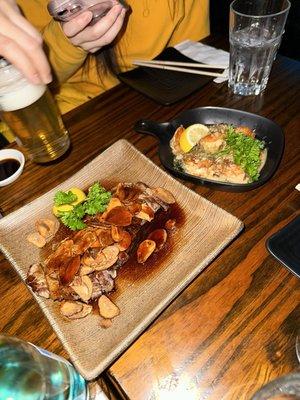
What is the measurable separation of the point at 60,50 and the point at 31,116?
88 centimetres

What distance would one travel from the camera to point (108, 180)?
1743 millimetres

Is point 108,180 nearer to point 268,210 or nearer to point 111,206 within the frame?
point 111,206

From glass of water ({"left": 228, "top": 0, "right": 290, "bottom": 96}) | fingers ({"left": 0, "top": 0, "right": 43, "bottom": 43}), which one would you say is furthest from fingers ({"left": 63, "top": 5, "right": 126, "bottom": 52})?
glass of water ({"left": 228, "top": 0, "right": 290, "bottom": 96})

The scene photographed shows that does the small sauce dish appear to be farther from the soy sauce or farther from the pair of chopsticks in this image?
the pair of chopsticks

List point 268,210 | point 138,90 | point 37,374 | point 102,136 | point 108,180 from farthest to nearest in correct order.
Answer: point 138,90
point 102,136
point 108,180
point 268,210
point 37,374

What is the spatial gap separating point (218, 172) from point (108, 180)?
627mm

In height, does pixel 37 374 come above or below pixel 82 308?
above

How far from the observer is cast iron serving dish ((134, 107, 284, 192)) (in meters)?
1.51

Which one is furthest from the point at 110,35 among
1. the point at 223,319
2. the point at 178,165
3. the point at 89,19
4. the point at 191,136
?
→ the point at 223,319

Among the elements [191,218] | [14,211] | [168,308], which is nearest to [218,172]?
[191,218]

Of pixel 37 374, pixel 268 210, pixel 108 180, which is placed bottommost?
pixel 268 210

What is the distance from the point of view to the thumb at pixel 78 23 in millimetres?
1729

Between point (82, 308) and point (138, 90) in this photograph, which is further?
point (138, 90)

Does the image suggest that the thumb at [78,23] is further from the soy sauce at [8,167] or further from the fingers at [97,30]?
the soy sauce at [8,167]
